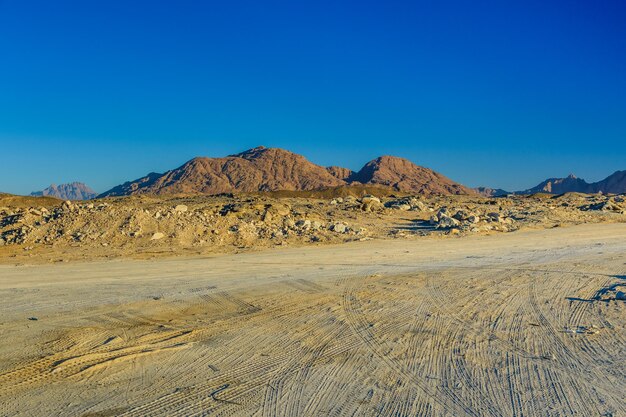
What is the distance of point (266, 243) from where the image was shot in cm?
1756

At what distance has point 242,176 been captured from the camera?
394 ft

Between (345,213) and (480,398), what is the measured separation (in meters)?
18.7

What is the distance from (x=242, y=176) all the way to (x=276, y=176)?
8334 mm

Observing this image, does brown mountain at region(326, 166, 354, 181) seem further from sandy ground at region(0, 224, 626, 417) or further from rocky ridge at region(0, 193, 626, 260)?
sandy ground at region(0, 224, 626, 417)

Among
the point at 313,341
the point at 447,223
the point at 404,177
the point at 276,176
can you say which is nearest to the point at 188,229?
the point at 447,223

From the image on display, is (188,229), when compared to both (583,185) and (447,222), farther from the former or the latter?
(583,185)

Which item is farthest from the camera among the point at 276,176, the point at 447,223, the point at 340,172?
the point at 340,172

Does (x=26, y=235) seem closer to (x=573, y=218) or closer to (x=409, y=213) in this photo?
(x=409, y=213)

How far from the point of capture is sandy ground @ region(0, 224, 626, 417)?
529 centimetres

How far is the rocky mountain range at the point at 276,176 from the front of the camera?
11569 cm

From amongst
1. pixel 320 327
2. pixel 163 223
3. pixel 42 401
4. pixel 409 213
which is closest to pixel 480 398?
pixel 320 327

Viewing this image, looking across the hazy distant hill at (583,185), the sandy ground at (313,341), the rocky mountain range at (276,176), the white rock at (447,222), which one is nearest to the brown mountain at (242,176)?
the rocky mountain range at (276,176)

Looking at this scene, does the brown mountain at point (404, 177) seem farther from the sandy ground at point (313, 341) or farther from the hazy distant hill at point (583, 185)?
the sandy ground at point (313, 341)

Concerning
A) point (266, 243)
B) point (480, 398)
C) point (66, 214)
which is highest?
point (66, 214)
